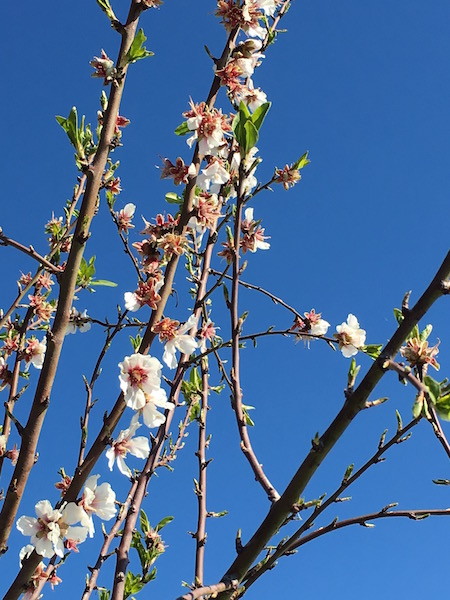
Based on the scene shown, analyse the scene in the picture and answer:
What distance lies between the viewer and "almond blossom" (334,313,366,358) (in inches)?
83.7

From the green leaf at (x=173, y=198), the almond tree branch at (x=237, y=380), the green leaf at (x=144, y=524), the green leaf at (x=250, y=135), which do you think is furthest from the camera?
the green leaf at (x=144, y=524)

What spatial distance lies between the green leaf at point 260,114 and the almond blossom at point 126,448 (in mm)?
874

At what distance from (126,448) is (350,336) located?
0.87 m

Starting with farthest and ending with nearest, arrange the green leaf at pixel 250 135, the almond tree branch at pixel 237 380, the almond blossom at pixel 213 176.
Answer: the almond blossom at pixel 213 176, the green leaf at pixel 250 135, the almond tree branch at pixel 237 380

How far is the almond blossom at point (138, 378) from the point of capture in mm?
1659

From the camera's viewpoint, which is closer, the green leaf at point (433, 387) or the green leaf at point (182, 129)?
the green leaf at point (433, 387)

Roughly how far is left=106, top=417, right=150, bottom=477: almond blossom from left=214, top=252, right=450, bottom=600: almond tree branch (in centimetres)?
62

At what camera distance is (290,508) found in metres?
1.09

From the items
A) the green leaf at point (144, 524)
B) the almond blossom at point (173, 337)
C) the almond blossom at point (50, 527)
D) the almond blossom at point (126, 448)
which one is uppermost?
the almond blossom at point (173, 337)

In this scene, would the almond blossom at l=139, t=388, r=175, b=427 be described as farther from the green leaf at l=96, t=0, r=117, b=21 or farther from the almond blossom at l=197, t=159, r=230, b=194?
the green leaf at l=96, t=0, r=117, b=21

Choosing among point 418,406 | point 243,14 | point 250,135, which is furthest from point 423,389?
point 243,14

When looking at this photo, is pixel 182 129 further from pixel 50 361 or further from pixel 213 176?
pixel 50 361

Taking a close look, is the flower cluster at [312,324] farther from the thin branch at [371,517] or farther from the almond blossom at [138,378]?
the thin branch at [371,517]

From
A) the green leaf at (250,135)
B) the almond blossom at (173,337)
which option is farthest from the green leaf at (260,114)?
the almond blossom at (173,337)
